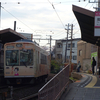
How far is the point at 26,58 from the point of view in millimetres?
13773

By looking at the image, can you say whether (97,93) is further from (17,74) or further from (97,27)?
(17,74)

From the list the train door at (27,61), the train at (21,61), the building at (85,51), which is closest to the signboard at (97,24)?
the train at (21,61)

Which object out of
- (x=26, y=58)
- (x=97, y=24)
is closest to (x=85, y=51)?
(x=26, y=58)

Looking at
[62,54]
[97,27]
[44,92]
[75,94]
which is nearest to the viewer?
[44,92]

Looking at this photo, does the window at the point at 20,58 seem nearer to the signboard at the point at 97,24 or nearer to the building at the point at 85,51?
the signboard at the point at 97,24

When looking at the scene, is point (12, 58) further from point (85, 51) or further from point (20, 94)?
point (85, 51)

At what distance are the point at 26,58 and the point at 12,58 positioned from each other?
2.92ft

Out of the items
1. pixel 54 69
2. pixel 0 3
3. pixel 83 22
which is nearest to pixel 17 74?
pixel 83 22

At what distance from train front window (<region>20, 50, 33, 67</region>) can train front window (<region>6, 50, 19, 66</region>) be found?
316 millimetres

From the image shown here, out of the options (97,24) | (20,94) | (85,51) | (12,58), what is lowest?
(20,94)

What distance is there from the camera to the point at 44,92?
A: 555 cm

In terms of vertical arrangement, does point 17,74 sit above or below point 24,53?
below

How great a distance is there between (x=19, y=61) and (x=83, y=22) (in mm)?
4658

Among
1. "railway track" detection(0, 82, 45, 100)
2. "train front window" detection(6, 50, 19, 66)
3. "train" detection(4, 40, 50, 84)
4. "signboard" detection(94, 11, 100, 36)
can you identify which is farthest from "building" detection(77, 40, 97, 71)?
"railway track" detection(0, 82, 45, 100)
